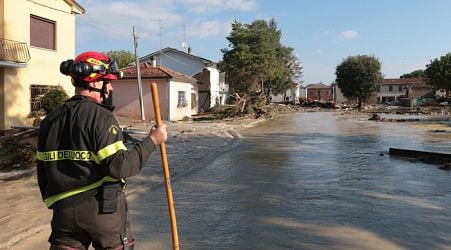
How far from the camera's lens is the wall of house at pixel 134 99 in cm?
3219

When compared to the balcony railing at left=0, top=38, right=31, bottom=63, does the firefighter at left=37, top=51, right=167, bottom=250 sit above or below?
below

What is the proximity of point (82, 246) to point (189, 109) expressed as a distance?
113 ft

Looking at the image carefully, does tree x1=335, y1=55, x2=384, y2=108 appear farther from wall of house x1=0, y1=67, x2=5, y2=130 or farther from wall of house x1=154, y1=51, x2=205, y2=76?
wall of house x1=0, y1=67, x2=5, y2=130

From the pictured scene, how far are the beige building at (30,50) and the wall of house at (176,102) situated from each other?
10.1 metres

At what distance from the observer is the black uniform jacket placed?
2.74 m

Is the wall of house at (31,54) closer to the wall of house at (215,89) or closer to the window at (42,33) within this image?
the window at (42,33)

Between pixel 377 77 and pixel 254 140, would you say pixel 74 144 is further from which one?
pixel 377 77

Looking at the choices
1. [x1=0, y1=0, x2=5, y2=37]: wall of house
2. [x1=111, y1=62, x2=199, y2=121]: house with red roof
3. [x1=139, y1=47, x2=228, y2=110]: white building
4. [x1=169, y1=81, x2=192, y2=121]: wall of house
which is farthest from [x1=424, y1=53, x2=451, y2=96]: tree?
[x1=0, y1=0, x2=5, y2=37]: wall of house

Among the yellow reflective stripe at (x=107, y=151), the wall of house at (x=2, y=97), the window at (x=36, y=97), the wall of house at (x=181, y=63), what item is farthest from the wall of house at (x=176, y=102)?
the yellow reflective stripe at (x=107, y=151)

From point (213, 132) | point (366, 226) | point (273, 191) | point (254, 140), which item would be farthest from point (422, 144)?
point (366, 226)

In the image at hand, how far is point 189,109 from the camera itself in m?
37.2

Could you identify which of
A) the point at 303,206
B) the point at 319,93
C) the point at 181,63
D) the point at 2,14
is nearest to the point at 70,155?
the point at 303,206

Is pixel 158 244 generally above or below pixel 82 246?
below

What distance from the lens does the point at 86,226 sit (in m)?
2.81
